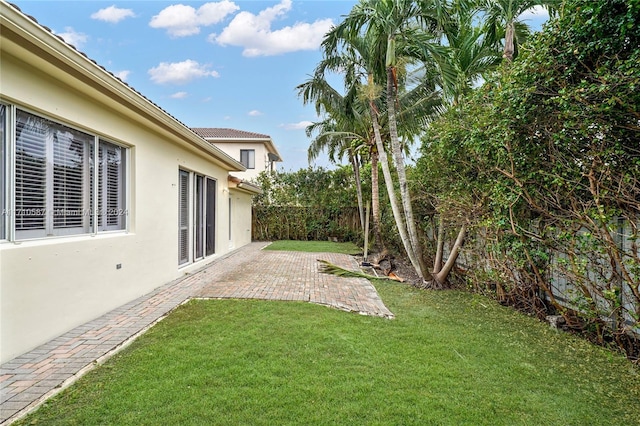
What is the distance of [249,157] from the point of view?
1086 inches

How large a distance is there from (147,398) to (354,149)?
14056 mm

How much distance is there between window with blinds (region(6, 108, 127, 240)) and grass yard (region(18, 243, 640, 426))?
213cm

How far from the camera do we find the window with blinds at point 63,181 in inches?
177

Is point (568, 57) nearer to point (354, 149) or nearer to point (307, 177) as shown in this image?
point (354, 149)

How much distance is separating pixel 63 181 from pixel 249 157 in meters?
22.7

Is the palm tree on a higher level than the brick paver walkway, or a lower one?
higher

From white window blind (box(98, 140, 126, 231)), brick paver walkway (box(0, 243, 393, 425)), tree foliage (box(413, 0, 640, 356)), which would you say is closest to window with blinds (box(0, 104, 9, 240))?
brick paver walkway (box(0, 243, 393, 425))

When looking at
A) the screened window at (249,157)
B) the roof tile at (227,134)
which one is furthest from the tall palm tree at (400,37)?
the roof tile at (227,134)

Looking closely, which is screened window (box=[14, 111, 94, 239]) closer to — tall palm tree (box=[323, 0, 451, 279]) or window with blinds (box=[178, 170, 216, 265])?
window with blinds (box=[178, 170, 216, 265])

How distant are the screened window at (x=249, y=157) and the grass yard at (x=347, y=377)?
2248cm

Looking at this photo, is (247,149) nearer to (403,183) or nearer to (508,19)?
(403,183)

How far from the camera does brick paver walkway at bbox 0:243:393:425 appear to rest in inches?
140

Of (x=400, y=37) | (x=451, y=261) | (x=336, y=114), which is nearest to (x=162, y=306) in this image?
(x=451, y=261)

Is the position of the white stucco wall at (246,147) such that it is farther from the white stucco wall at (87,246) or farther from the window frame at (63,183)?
the window frame at (63,183)
